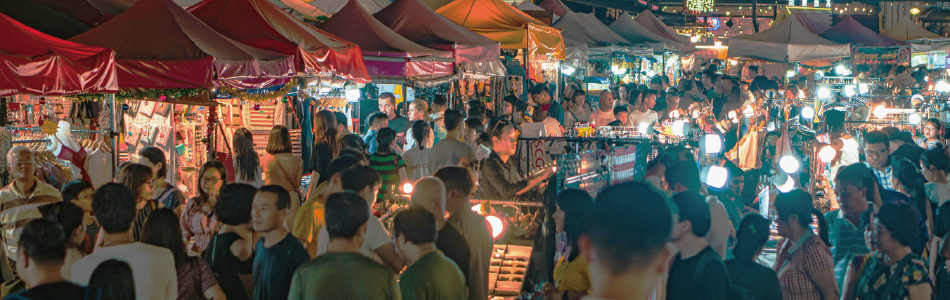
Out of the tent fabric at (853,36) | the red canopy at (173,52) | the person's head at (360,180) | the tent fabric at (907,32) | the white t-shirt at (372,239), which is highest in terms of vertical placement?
the tent fabric at (907,32)

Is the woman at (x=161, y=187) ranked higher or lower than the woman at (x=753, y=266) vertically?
higher

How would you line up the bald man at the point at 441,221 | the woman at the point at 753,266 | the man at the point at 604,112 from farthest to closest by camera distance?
the man at the point at 604,112
the bald man at the point at 441,221
the woman at the point at 753,266

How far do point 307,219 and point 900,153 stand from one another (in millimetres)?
5171

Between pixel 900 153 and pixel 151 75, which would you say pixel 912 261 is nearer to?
pixel 900 153

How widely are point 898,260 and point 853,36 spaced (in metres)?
17.1

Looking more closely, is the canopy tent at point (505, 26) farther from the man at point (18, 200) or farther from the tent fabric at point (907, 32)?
the tent fabric at point (907, 32)

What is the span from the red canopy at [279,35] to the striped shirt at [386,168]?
1.26 meters

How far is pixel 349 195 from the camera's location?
3.27 metres

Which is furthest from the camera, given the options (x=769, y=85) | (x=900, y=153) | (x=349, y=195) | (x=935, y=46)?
(x=935, y=46)

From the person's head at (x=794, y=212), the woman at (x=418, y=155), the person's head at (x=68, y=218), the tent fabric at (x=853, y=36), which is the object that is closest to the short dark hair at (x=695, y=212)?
the person's head at (x=794, y=212)

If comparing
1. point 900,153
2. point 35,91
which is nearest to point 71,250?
point 35,91

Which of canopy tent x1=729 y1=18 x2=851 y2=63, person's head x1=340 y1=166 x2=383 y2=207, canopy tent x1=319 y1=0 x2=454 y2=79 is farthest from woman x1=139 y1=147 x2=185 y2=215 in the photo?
canopy tent x1=729 y1=18 x2=851 y2=63

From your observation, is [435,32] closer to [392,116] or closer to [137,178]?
[392,116]

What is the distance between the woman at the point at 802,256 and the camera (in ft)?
13.2
